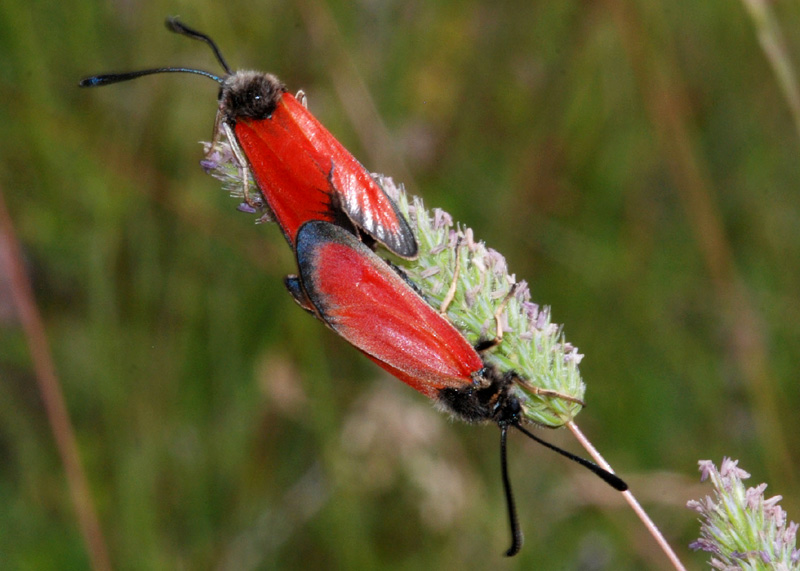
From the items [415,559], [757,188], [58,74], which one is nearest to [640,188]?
[757,188]

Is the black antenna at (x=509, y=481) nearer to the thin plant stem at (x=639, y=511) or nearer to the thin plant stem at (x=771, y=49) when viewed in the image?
the thin plant stem at (x=639, y=511)

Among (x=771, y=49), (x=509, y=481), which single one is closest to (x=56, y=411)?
(x=509, y=481)

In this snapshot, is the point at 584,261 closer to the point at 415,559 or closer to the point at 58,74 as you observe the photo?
the point at 415,559

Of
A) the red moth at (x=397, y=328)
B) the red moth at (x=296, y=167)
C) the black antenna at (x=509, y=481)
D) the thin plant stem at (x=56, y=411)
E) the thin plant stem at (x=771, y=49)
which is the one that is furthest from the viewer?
the thin plant stem at (x=56, y=411)

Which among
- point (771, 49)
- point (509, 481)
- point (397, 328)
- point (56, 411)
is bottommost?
point (56, 411)

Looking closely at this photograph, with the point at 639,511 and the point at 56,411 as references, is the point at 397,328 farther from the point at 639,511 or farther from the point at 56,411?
the point at 56,411

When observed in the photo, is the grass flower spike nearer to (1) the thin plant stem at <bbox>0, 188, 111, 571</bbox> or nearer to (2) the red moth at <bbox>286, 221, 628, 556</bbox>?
(2) the red moth at <bbox>286, 221, 628, 556</bbox>

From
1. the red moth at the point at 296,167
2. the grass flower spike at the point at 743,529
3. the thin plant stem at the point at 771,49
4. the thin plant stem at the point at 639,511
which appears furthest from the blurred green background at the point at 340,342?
the grass flower spike at the point at 743,529
